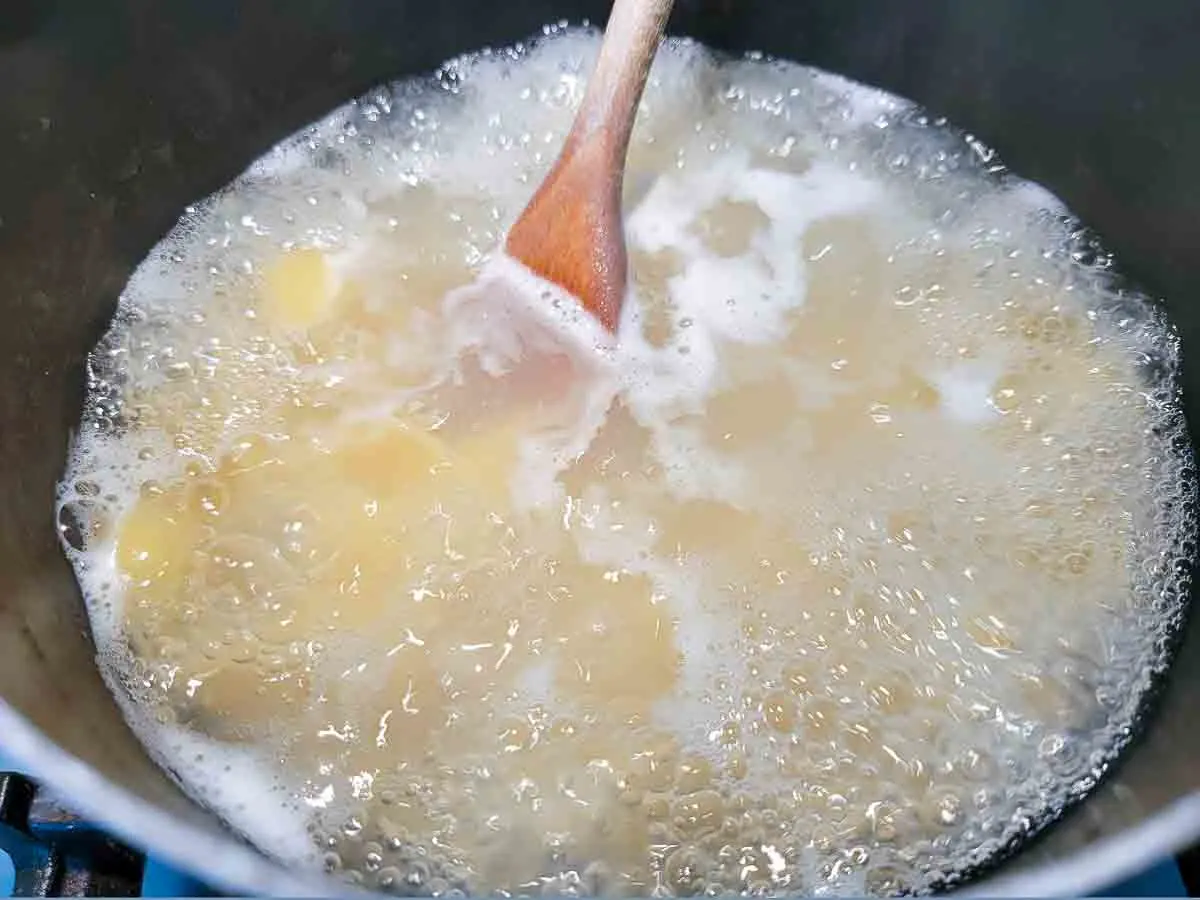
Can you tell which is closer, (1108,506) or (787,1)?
(1108,506)

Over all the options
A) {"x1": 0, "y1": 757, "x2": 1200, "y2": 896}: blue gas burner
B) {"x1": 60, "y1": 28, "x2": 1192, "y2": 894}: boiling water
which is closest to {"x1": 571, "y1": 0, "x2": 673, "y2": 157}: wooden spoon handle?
{"x1": 60, "y1": 28, "x2": 1192, "y2": 894}: boiling water

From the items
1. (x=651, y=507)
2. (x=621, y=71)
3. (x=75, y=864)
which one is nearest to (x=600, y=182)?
(x=621, y=71)

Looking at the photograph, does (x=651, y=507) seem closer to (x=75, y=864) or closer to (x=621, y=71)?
(x=621, y=71)

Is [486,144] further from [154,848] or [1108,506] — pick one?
[154,848]

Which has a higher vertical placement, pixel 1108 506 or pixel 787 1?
pixel 787 1

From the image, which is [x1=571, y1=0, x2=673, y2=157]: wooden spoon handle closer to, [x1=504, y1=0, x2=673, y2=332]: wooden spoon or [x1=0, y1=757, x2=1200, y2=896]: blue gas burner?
[x1=504, y1=0, x2=673, y2=332]: wooden spoon

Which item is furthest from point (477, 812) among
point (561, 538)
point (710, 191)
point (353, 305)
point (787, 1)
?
point (787, 1)

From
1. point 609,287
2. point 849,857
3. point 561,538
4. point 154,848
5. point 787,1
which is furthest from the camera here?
point 787,1
